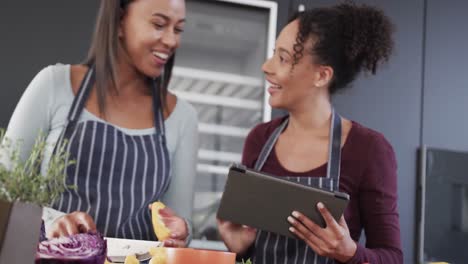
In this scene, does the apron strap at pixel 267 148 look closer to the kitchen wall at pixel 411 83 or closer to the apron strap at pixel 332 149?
the apron strap at pixel 332 149

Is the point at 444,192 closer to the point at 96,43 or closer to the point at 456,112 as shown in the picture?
the point at 456,112

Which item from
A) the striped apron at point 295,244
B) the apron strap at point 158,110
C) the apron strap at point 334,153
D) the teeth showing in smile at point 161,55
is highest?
the teeth showing in smile at point 161,55

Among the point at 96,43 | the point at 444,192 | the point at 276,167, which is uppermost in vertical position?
the point at 96,43

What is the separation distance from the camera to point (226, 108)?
2.82m

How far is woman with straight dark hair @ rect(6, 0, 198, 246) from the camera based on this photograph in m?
1.50

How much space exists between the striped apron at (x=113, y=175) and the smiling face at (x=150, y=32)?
0.49 feet

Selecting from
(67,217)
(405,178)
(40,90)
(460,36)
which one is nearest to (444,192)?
(405,178)

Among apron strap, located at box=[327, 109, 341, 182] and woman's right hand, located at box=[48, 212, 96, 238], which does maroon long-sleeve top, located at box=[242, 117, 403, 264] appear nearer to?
apron strap, located at box=[327, 109, 341, 182]

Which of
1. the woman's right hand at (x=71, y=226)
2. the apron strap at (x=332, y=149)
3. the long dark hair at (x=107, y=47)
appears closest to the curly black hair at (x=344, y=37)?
the apron strap at (x=332, y=149)

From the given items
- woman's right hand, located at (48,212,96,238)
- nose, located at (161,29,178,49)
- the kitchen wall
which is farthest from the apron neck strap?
the kitchen wall

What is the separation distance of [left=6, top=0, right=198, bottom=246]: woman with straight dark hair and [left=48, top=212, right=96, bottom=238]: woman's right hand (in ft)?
1.33

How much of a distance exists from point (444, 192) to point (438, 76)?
55 cm

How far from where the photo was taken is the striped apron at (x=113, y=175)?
4.88 feet

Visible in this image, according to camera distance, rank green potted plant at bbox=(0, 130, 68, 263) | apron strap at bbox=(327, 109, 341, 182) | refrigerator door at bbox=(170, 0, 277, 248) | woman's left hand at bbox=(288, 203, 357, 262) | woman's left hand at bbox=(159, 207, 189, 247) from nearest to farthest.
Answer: green potted plant at bbox=(0, 130, 68, 263) → woman's left hand at bbox=(159, 207, 189, 247) → woman's left hand at bbox=(288, 203, 357, 262) → apron strap at bbox=(327, 109, 341, 182) → refrigerator door at bbox=(170, 0, 277, 248)
